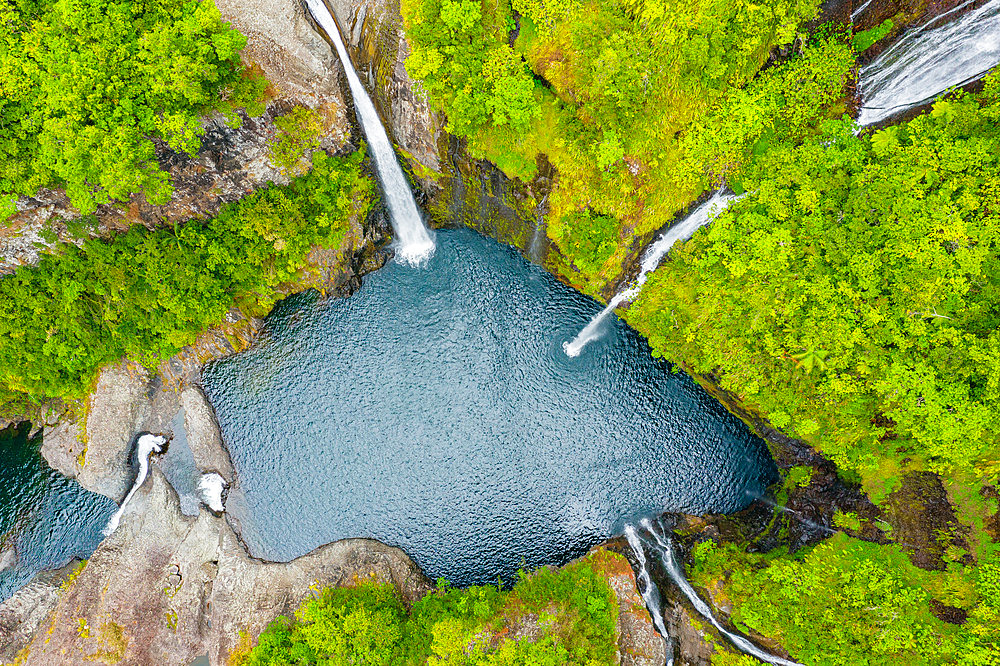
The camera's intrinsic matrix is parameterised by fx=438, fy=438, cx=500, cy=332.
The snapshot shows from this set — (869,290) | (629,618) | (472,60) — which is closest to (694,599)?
(629,618)

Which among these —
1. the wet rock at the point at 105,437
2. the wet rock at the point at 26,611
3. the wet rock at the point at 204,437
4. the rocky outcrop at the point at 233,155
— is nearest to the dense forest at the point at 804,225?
the rocky outcrop at the point at 233,155

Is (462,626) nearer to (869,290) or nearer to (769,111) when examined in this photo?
(869,290)

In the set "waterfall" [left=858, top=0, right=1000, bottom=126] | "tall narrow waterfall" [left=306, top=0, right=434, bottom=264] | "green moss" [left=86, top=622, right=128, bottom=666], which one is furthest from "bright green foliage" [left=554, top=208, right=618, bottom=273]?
"green moss" [left=86, top=622, right=128, bottom=666]

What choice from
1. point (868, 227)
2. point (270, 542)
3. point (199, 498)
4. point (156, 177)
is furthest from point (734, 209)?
point (199, 498)

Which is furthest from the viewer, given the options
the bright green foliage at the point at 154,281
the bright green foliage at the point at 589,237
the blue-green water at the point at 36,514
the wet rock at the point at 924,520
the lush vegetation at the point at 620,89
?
the blue-green water at the point at 36,514

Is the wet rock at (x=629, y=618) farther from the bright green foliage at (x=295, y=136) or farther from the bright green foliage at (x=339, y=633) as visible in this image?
the bright green foliage at (x=295, y=136)
